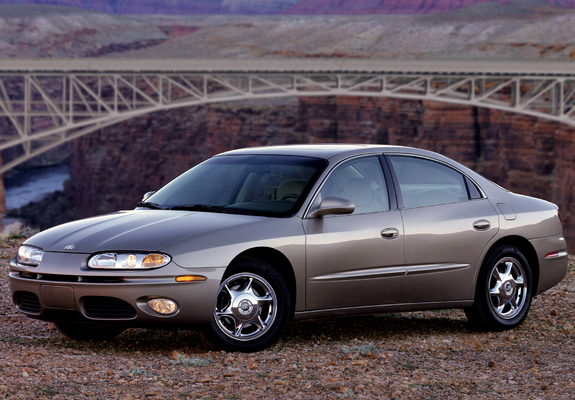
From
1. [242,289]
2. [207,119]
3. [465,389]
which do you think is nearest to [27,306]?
[242,289]

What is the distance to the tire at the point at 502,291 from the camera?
22.0 feet

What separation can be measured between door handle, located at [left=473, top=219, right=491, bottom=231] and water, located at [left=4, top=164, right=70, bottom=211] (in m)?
97.7

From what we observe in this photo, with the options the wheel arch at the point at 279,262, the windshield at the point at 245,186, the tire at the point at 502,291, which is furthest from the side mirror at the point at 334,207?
the tire at the point at 502,291

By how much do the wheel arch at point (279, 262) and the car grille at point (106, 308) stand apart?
2.64 feet

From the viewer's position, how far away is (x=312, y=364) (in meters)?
5.30

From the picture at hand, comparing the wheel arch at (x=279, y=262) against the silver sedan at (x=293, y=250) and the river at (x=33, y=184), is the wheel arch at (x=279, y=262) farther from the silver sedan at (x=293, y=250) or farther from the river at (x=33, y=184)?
the river at (x=33, y=184)

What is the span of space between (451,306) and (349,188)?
120cm

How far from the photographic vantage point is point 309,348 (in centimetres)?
587

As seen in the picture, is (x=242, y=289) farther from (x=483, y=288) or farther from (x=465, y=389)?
(x=483, y=288)

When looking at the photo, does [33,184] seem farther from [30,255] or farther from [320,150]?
[30,255]

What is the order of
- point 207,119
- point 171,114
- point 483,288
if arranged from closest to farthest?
point 483,288
point 207,119
point 171,114

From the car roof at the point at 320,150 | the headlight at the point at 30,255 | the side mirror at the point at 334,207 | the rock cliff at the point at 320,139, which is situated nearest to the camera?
the headlight at the point at 30,255

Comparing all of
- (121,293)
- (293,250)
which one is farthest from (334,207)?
(121,293)

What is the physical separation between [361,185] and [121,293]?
1900mm
